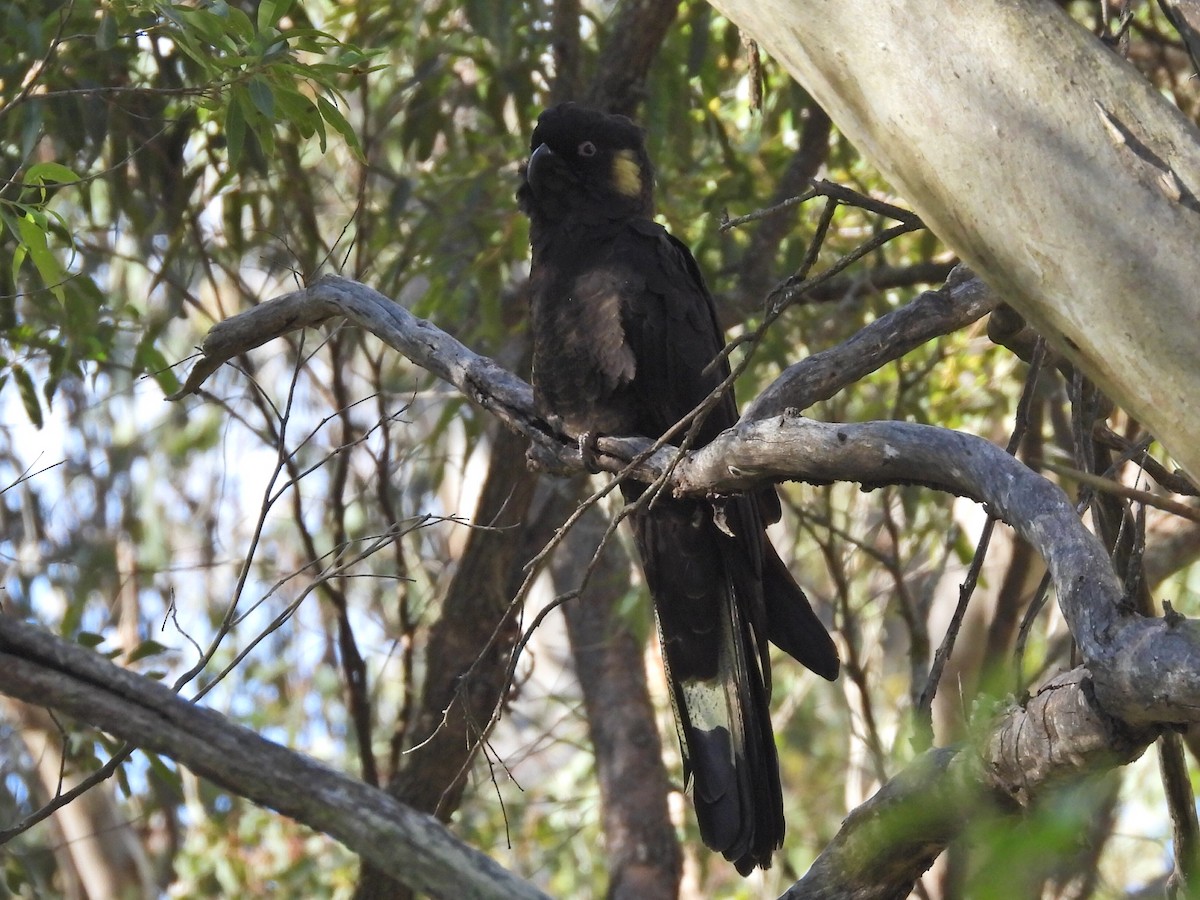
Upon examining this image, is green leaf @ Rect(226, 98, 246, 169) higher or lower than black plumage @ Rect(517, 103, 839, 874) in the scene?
higher

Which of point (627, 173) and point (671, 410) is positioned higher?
point (627, 173)

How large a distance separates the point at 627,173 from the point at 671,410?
2.23 ft

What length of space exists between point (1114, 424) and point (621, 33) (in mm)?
1974

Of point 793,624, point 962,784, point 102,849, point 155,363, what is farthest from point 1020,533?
point 102,849

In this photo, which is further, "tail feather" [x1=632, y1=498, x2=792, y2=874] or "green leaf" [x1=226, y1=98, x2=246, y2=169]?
"green leaf" [x1=226, y1=98, x2=246, y2=169]

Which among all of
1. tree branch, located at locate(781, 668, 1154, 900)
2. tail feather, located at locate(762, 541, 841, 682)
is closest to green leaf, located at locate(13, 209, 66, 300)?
tail feather, located at locate(762, 541, 841, 682)

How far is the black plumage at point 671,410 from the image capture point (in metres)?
2.53

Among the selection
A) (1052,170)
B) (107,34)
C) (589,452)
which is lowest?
(1052,170)

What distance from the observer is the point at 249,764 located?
1537mm

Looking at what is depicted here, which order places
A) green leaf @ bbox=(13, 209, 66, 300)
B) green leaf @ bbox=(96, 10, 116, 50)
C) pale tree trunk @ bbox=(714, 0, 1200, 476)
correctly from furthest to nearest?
green leaf @ bbox=(96, 10, 116, 50)
green leaf @ bbox=(13, 209, 66, 300)
pale tree trunk @ bbox=(714, 0, 1200, 476)

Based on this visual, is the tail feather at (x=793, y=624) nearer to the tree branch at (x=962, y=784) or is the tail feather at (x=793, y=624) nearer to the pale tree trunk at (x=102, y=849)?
the tree branch at (x=962, y=784)

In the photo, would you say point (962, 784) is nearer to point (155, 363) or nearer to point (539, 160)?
point (539, 160)

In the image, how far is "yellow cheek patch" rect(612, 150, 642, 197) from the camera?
322 centimetres

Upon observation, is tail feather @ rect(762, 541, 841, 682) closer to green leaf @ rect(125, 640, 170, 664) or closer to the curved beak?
the curved beak
